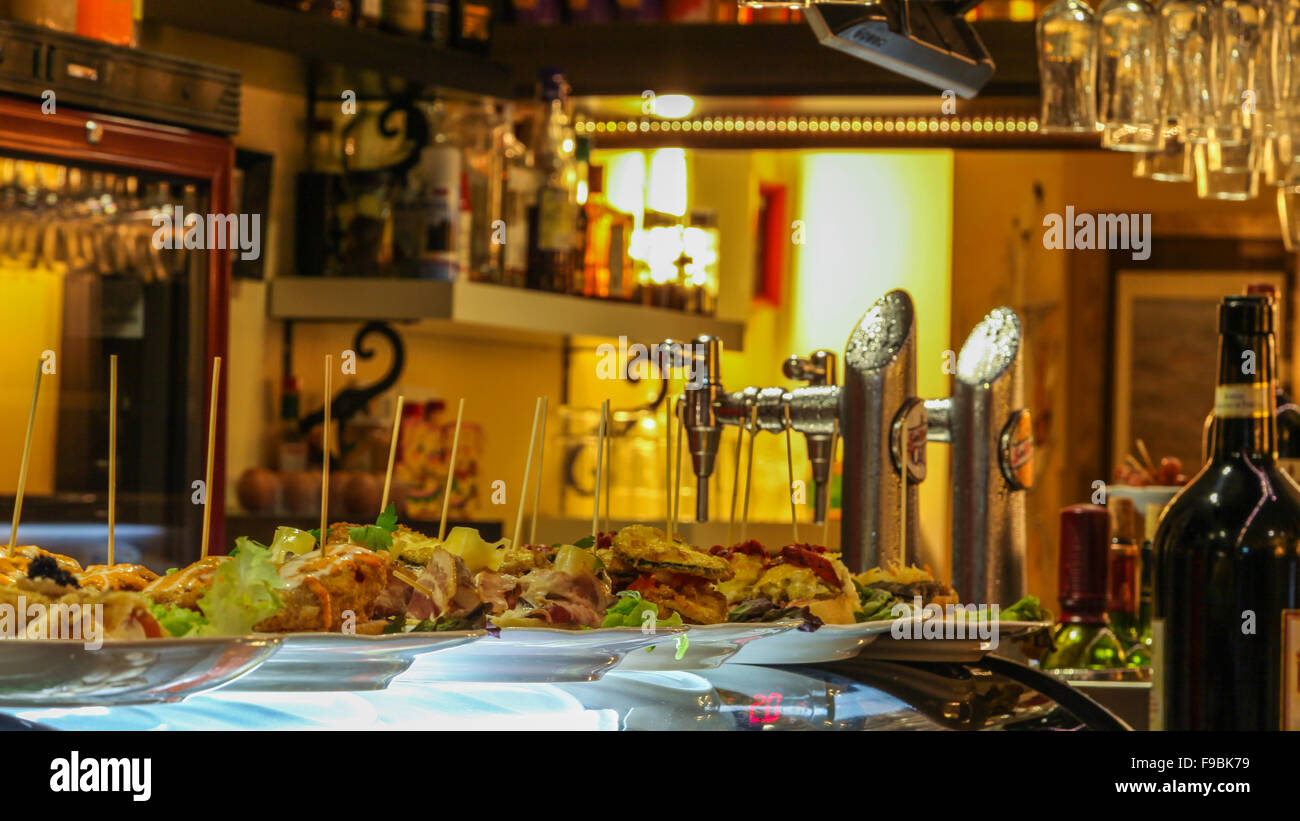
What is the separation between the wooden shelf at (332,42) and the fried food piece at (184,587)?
6.11 ft

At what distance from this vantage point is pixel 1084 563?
56.7 inches

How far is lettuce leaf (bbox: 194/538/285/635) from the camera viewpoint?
0.70 metres

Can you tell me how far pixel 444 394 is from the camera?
347cm

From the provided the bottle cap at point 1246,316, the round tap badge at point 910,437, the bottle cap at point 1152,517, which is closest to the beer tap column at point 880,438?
the round tap badge at point 910,437

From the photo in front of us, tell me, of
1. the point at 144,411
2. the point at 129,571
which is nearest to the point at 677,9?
the point at 144,411

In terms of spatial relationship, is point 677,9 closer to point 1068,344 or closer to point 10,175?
point 10,175

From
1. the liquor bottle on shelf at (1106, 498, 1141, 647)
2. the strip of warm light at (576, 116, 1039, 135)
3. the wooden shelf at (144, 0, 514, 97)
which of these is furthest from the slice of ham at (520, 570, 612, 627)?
the strip of warm light at (576, 116, 1039, 135)

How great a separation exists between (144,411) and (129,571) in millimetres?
1640

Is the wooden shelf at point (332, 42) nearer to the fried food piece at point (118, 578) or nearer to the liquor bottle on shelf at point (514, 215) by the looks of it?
the liquor bottle on shelf at point (514, 215)

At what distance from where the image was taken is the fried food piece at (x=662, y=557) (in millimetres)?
947

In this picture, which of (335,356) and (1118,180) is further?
(1118,180)

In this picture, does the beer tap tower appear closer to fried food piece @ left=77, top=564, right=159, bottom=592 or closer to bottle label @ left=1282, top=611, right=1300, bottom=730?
bottle label @ left=1282, top=611, right=1300, bottom=730
